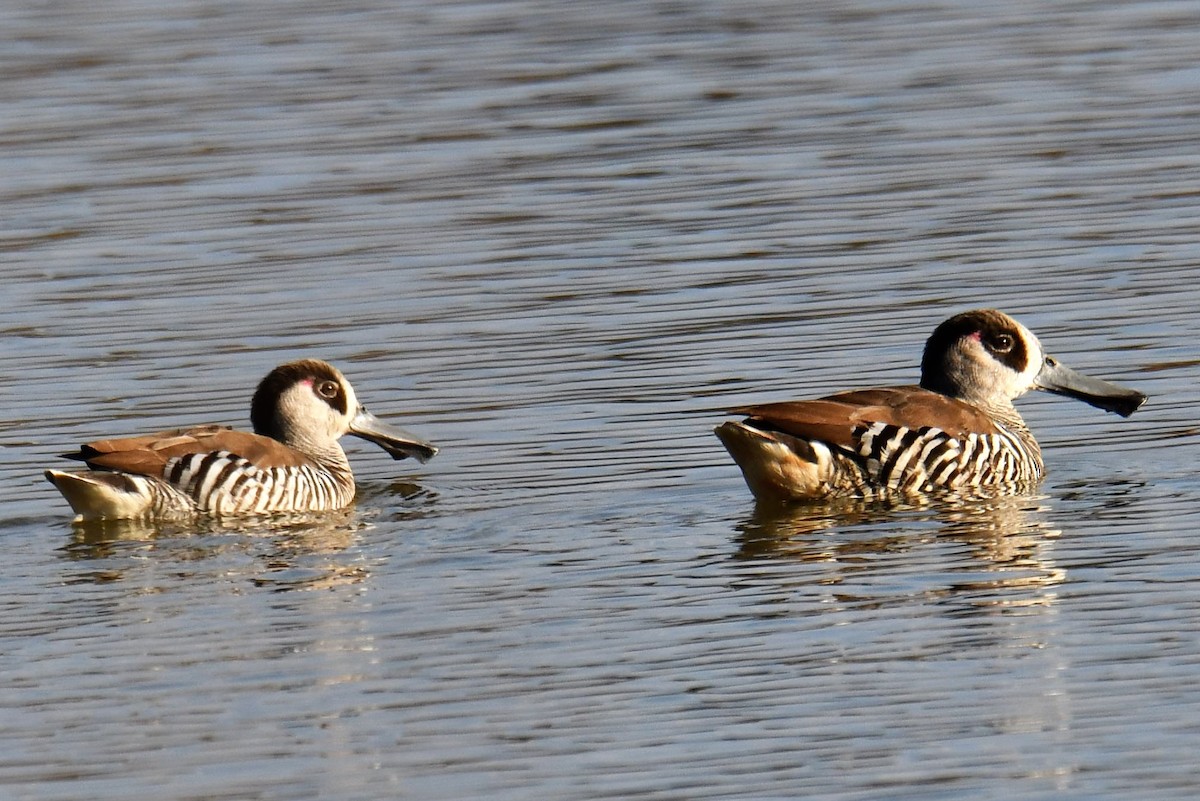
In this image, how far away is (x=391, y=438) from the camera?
1262 centimetres

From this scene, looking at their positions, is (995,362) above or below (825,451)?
above

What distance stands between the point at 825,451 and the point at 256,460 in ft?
8.74

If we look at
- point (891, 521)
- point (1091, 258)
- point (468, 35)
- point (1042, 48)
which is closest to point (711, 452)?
point (891, 521)

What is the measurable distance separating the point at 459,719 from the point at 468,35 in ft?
57.6

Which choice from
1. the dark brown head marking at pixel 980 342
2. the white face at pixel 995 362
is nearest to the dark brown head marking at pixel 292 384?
the dark brown head marking at pixel 980 342

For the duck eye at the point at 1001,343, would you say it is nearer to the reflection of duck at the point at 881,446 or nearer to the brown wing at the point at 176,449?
the reflection of duck at the point at 881,446

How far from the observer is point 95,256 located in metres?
17.3

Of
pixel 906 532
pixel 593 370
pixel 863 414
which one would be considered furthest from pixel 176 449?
pixel 906 532

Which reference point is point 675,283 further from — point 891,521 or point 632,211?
point 891,521

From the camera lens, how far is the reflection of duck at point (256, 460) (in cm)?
1143

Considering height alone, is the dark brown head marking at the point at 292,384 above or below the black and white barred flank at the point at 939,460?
above

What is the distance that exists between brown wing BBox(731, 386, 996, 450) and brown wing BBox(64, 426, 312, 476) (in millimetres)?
2240

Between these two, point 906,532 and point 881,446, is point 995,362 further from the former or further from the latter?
point 906,532

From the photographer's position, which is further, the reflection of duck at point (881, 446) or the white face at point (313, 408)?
the white face at point (313, 408)
